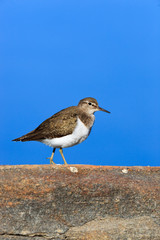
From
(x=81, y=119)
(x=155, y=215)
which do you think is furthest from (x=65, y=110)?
(x=155, y=215)

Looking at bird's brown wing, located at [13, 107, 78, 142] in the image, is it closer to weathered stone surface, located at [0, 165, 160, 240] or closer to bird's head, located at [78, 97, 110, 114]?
bird's head, located at [78, 97, 110, 114]

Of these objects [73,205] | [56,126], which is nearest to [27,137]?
[56,126]

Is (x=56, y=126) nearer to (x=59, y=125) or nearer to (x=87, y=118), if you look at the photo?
(x=59, y=125)

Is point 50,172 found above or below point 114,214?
above

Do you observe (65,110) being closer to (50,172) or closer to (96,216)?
(50,172)

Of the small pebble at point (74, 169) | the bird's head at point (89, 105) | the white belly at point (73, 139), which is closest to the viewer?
the small pebble at point (74, 169)

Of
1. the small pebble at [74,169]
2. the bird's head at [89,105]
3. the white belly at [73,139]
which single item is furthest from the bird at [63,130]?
the small pebble at [74,169]

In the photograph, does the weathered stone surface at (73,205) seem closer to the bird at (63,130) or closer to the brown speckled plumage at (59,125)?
the bird at (63,130)
